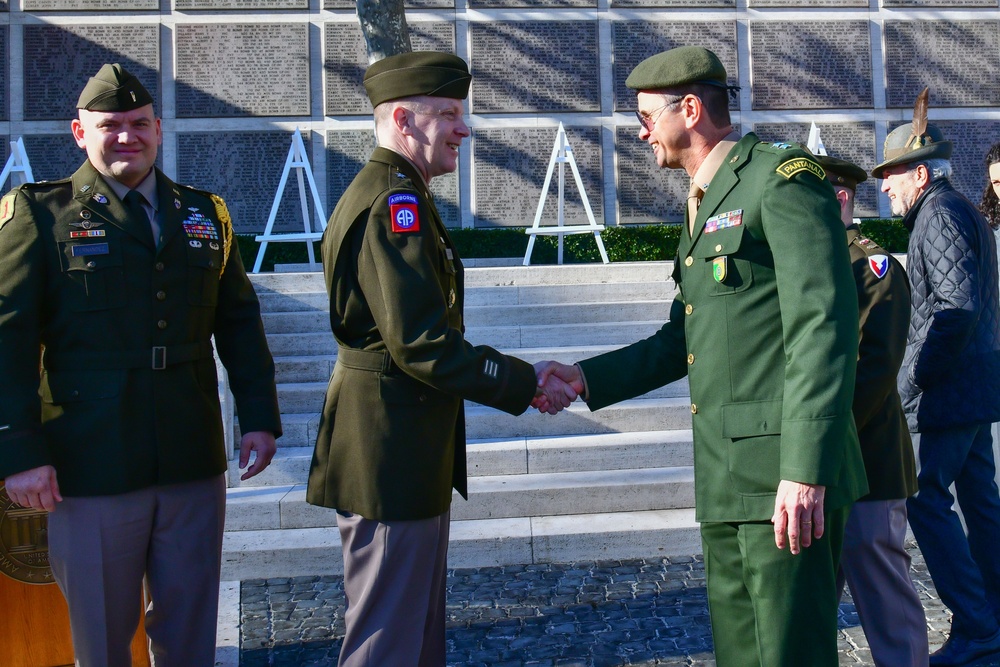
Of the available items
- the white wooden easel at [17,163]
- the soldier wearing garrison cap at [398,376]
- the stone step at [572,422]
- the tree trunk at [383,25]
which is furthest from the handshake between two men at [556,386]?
the white wooden easel at [17,163]

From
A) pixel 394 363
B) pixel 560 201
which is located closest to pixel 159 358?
pixel 394 363

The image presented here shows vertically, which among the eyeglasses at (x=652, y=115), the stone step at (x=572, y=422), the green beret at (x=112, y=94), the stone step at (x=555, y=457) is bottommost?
the stone step at (x=555, y=457)

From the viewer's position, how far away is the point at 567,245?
11188mm

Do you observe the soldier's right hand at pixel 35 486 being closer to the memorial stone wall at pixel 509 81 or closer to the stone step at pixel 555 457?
the stone step at pixel 555 457

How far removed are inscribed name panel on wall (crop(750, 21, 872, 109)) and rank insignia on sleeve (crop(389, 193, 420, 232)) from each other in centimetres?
1038

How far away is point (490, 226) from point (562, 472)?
6108 mm

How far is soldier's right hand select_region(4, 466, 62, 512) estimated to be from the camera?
2.57 m

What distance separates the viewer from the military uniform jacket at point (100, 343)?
263 cm

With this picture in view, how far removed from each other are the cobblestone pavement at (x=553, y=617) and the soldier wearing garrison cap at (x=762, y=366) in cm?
133

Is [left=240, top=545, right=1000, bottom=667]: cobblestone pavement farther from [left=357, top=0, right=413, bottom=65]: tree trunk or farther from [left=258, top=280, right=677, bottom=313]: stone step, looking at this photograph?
[left=357, top=0, right=413, bottom=65]: tree trunk

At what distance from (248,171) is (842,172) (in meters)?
9.29

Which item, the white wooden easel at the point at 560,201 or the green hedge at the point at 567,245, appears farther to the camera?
the green hedge at the point at 567,245

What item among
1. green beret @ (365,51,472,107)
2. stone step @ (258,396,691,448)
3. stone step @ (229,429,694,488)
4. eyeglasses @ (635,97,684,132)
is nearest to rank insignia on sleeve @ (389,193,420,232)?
green beret @ (365,51,472,107)

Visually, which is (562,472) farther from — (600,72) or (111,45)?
(111,45)
